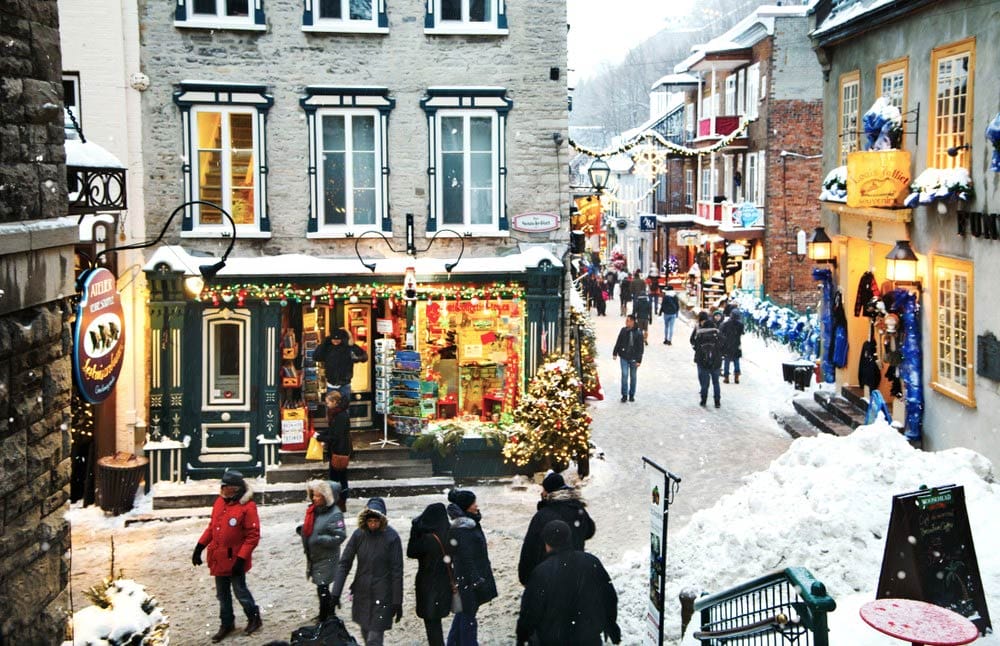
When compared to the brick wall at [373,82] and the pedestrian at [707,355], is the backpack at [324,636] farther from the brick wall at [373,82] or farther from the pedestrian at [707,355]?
the pedestrian at [707,355]

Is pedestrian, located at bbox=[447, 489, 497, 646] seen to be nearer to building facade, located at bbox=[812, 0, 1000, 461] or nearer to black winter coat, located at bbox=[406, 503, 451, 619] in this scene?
black winter coat, located at bbox=[406, 503, 451, 619]

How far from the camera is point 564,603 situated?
27.6 feet

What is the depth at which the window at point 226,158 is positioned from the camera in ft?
57.7

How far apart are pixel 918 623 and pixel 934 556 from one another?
162 centimetres

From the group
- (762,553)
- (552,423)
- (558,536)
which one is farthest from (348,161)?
(558,536)

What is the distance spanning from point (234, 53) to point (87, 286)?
1022cm

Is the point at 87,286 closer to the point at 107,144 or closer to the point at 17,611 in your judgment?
the point at 17,611

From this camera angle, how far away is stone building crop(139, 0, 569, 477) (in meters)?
17.5

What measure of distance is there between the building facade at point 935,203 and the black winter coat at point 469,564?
795cm

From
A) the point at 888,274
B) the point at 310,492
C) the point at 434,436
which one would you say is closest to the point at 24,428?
the point at 310,492

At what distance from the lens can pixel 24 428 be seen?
688 centimetres

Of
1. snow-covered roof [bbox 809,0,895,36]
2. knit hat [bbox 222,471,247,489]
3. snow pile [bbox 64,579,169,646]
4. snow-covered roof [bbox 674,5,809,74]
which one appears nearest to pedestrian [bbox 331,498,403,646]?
knit hat [bbox 222,471,247,489]

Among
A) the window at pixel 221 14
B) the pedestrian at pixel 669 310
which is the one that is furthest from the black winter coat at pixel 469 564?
the pedestrian at pixel 669 310

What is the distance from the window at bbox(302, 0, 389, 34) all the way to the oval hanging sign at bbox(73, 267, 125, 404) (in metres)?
9.88
